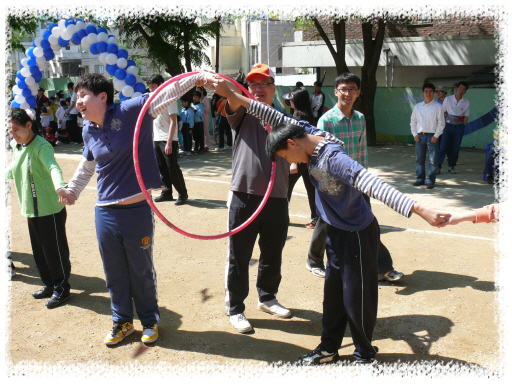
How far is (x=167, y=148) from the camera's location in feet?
26.8

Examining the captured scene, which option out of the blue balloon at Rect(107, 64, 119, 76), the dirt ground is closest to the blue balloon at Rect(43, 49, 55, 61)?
the blue balloon at Rect(107, 64, 119, 76)

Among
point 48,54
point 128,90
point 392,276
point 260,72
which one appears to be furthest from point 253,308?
point 48,54

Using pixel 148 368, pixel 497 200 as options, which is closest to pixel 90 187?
pixel 148 368

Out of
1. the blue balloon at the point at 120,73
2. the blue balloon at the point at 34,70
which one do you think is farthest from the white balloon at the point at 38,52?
the blue balloon at the point at 120,73

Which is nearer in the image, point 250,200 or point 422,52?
point 250,200

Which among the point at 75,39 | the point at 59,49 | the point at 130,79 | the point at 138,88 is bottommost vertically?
the point at 138,88

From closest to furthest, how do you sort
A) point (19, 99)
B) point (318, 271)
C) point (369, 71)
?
point (318, 271) → point (19, 99) → point (369, 71)

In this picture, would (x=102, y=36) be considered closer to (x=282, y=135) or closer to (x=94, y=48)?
(x=94, y=48)

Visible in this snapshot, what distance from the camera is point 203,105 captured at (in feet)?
54.3

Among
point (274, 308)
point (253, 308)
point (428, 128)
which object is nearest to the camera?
point (274, 308)

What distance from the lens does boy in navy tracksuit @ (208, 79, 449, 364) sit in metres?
3.19

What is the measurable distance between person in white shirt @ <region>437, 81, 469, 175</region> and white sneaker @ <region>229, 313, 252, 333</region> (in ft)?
27.8

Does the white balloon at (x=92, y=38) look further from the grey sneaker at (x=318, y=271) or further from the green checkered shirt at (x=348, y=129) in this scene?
the grey sneaker at (x=318, y=271)

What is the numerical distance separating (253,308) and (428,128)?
6701 mm
